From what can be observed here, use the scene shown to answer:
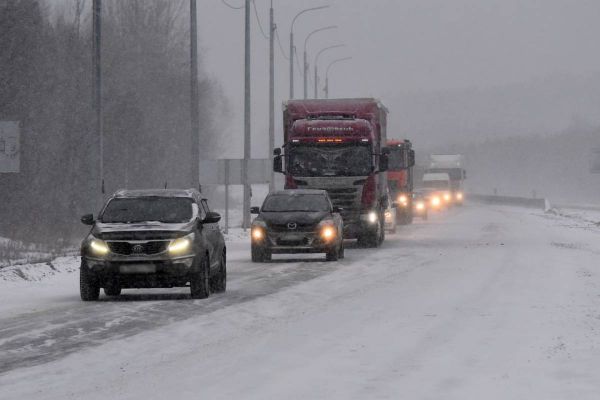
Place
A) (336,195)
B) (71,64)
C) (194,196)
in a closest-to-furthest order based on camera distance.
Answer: (194,196) → (336,195) → (71,64)

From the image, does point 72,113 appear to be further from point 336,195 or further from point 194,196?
point 194,196

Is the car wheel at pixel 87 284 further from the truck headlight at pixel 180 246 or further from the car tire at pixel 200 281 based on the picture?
the car tire at pixel 200 281

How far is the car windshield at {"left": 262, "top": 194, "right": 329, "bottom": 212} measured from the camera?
33.5m

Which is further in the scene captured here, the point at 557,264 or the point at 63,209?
the point at 63,209

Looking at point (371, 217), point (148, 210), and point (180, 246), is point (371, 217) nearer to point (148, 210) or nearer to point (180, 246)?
point (148, 210)

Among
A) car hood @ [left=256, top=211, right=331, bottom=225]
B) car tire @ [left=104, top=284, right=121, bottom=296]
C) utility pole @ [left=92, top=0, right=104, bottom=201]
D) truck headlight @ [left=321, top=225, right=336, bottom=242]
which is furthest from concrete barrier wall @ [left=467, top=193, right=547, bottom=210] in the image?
car tire @ [left=104, top=284, right=121, bottom=296]

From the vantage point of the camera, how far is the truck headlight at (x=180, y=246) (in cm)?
2108

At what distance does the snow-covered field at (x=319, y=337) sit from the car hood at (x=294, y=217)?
3.82 metres

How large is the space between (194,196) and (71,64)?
171 ft

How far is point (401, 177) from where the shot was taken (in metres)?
58.5

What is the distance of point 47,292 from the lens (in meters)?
23.7

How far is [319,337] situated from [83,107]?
179 ft

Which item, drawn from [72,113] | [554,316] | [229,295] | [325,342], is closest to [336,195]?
[229,295]

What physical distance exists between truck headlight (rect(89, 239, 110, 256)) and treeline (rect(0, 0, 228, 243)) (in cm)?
1356
